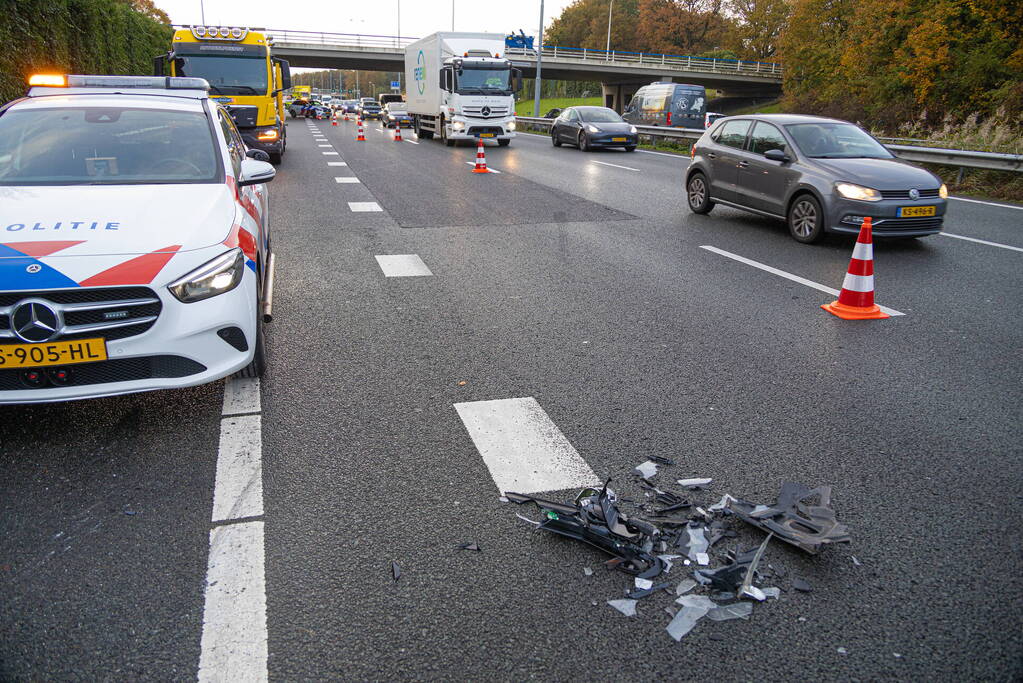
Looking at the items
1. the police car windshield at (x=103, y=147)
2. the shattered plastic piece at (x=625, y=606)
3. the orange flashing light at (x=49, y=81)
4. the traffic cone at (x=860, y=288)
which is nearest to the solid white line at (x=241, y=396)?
the police car windshield at (x=103, y=147)

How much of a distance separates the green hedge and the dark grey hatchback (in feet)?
38.9

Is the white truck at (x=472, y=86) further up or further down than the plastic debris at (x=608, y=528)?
further up

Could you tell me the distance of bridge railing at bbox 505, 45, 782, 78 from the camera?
231 feet

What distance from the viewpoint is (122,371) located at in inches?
147

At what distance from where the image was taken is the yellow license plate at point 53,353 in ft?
11.5

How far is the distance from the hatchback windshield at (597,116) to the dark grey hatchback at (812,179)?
45.6 feet

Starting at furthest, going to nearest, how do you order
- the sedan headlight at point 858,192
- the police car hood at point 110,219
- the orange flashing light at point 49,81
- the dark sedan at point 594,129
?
the dark sedan at point 594,129 < the sedan headlight at point 858,192 < the orange flashing light at point 49,81 < the police car hood at point 110,219

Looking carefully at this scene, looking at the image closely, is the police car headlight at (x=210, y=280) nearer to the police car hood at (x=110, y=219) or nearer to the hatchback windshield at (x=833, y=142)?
the police car hood at (x=110, y=219)

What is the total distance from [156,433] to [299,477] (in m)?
0.98

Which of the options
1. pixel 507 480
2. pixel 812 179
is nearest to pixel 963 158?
pixel 812 179

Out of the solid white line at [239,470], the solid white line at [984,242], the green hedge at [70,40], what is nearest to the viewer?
the solid white line at [239,470]

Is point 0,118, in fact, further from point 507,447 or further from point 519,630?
point 519,630

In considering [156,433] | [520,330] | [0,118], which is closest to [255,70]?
[0,118]

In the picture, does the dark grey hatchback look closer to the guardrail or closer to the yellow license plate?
the guardrail
